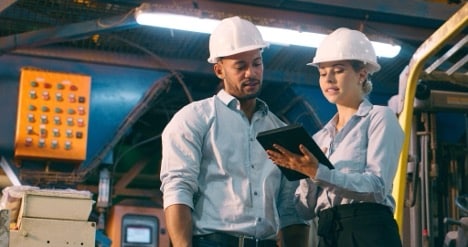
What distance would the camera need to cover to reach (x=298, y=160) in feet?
9.39

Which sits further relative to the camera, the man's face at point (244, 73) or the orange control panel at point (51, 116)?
the orange control panel at point (51, 116)

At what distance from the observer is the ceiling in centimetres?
628

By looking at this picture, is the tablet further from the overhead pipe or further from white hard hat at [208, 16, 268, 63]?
the overhead pipe

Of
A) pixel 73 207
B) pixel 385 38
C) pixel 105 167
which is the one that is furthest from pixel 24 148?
pixel 385 38

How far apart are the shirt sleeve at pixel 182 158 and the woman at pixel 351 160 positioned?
0.35 meters

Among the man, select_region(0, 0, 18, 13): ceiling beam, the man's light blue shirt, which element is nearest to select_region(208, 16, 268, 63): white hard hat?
the man

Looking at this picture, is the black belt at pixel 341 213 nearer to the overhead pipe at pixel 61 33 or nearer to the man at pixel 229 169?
the man at pixel 229 169

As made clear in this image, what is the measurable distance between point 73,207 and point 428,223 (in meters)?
2.36

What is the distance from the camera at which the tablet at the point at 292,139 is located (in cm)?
279

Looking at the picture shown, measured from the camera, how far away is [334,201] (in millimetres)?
3090

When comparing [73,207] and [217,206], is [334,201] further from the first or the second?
[73,207]

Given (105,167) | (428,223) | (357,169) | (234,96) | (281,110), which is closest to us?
(357,169)

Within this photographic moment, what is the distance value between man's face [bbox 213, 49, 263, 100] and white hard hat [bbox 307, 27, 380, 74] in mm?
281

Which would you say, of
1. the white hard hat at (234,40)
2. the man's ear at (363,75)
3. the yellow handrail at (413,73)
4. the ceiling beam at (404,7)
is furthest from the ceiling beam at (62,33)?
the man's ear at (363,75)
